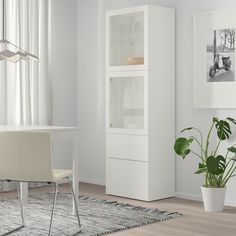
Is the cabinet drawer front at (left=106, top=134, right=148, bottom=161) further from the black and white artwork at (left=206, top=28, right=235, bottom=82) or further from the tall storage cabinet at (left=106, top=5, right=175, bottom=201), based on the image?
the black and white artwork at (left=206, top=28, right=235, bottom=82)

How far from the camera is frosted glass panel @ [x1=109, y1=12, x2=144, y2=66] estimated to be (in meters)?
5.59

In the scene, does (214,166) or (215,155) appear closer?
(214,166)

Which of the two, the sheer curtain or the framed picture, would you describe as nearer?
the framed picture

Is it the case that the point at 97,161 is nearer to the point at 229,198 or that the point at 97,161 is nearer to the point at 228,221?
the point at 229,198

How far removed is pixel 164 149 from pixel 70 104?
169 cm

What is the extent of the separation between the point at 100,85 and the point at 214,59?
66.3 inches

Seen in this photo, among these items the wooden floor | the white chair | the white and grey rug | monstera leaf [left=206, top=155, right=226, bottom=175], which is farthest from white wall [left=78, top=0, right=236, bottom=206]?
the white chair

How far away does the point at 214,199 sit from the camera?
5.04 m

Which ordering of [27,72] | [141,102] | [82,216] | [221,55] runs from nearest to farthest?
[82,216] < [221,55] < [141,102] < [27,72]

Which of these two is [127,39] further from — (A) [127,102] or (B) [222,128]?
(B) [222,128]

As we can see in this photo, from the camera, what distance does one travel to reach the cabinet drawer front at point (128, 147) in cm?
549

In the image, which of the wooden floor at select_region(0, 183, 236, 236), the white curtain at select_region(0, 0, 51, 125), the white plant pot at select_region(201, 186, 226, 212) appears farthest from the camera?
the white curtain at select_region(0, 0, 51, 125)

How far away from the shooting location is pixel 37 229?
4328 mm

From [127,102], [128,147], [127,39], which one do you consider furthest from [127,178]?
[127,39]
